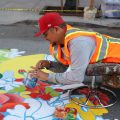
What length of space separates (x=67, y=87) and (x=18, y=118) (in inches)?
42.4

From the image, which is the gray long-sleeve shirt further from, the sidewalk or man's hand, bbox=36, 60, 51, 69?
the sidewalk

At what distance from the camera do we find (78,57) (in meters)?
3.97

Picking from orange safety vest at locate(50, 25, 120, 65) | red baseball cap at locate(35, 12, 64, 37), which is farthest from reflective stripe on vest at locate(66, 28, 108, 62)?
red baseball cap at locate(35, 12, 64, 37)

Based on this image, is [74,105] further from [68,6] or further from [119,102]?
[68,6]

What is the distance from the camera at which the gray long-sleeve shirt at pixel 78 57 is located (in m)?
3.97

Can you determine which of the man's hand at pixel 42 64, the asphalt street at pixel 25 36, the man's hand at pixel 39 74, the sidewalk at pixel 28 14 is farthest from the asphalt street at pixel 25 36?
the man's hand at pixel 39 74

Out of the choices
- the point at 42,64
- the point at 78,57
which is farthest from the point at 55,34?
the point at 42,64

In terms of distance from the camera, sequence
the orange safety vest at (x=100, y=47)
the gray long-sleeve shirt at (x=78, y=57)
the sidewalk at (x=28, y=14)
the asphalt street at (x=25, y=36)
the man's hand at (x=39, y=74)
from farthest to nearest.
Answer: the sidewalk at (x=28, y=14)
the asphalt street at (x=25, y=36)
the man's hand at (x=39, y=74)
the orange safety vest at (x=100, y=47)
the gray long-sleeve shirt at (x=78, y=57)

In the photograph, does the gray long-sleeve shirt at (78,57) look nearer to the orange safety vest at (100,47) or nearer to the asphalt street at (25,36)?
the orange safety vest at (100,47)

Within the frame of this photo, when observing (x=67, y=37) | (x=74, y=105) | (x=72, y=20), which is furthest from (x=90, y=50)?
(x=72, y=20)

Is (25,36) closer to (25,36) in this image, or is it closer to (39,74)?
(25,36)

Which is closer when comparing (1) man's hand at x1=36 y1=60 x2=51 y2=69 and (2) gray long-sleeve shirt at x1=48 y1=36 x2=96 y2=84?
(2) gray long-sleeve shirt at x1=48 y1=36 x2=96 y2=84

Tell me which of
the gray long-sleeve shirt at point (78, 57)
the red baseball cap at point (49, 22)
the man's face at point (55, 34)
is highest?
the red baseball cap at point (49, 22)

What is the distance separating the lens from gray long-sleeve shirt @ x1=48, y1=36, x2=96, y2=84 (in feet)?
13.0
